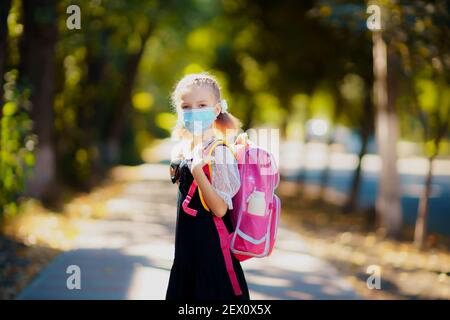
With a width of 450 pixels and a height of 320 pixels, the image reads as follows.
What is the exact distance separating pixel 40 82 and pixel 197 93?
10.7 metres

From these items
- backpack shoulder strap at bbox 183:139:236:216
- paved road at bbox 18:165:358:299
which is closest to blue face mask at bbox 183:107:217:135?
backpack shoulder strap at bbox 183:139:236:216

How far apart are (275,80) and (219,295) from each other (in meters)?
17.9

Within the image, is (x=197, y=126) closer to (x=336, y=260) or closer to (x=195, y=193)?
(x=195, y=193)

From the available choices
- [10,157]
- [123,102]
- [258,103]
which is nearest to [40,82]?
[10,157]

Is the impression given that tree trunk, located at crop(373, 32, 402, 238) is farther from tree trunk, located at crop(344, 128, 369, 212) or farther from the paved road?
tree trunk, located at crop(344, 128, 369, 212)

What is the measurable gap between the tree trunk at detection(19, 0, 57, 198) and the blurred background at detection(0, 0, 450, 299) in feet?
0.10

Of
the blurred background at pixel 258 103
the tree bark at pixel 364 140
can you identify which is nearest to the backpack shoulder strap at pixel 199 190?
the blurred background at pixel 258 103

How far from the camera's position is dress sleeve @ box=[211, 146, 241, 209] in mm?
3967

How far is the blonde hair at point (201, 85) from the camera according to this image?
4121mm

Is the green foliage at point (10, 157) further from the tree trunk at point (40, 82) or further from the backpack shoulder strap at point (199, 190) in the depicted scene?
the backpack shoulder strap at point (199, 190)

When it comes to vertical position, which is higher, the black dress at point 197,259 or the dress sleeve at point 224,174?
the dress sleeve at point 224,174

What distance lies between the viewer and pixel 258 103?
1104 inches

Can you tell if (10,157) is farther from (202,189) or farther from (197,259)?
(202,189)
